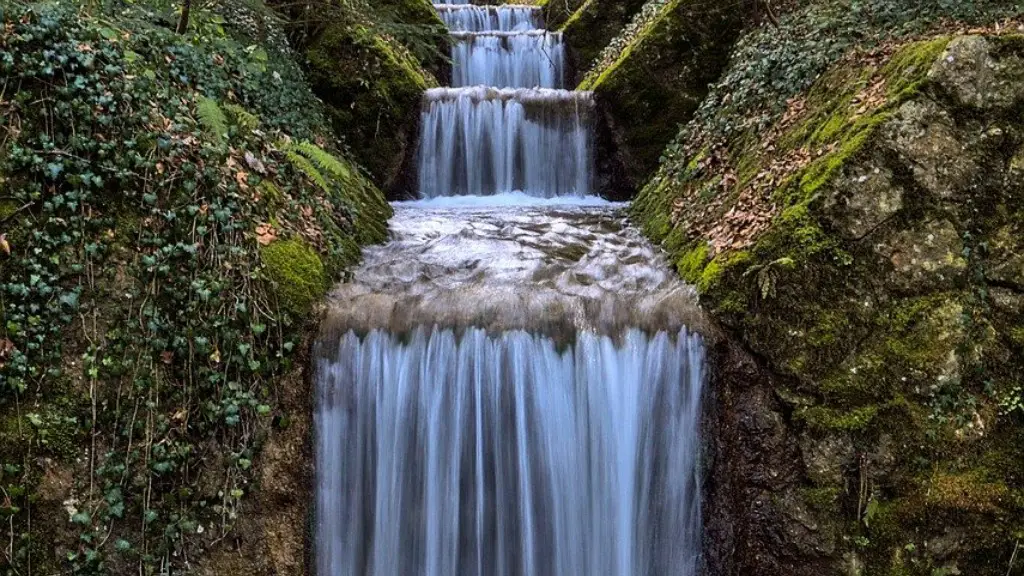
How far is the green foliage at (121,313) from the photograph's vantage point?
392cm

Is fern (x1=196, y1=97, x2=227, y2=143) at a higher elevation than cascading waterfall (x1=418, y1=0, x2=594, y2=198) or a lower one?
lower

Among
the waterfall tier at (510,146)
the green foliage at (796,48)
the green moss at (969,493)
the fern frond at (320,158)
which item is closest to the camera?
the green moss at (969,493)

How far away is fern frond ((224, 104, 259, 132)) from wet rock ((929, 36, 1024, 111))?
200 inches

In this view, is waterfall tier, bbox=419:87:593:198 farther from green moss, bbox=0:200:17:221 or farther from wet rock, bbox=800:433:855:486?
green moss, bbox=0:200:17:221

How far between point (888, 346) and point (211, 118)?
15.8 ft

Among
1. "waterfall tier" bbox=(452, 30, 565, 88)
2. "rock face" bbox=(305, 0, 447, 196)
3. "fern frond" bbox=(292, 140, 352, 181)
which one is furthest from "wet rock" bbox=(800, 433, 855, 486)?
"waterfall tier" bbox=(452, 30, 565, 88)

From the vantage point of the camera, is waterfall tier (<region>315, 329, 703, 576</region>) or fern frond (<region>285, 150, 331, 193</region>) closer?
waterfall tier (<region>315, 329, 703, 576</region>)

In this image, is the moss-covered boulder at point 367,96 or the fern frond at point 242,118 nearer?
the fern frond at point 242,118

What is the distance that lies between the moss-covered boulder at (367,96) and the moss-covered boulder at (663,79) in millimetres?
2567

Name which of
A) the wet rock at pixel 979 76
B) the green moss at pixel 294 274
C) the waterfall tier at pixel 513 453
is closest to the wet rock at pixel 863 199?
the wet rock at pixel 979 76

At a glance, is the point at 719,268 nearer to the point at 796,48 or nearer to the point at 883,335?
the point at 883,335

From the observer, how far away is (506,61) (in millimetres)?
11570

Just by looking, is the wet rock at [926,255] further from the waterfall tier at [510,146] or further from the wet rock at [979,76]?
the waterfall tier at [510,146]

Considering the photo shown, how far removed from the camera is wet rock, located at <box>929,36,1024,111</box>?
4.72 m
